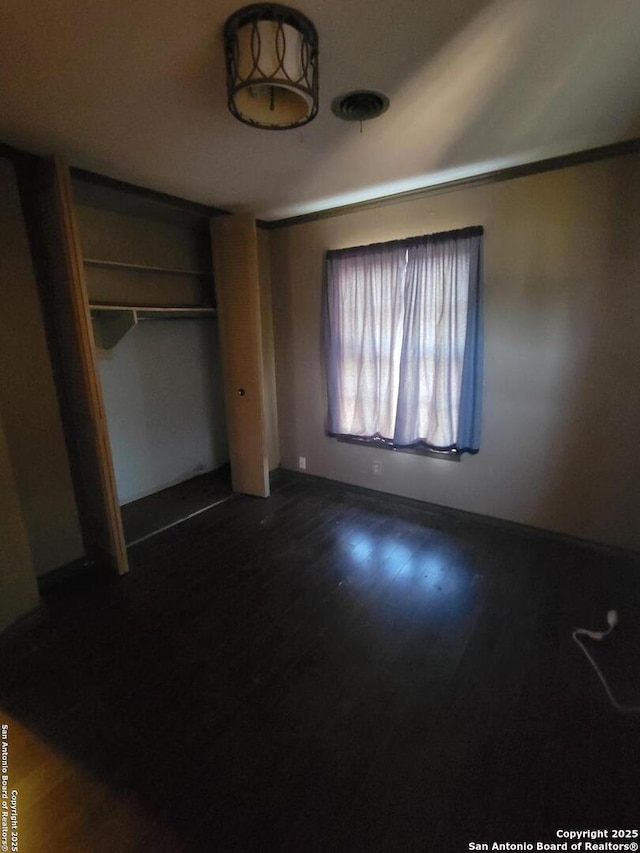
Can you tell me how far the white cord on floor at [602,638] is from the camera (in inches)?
58.7

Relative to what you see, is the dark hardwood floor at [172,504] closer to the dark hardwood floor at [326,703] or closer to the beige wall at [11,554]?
the dark hardwood floor at [326,703]

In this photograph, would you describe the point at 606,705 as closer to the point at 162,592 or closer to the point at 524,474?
the point at 524,474

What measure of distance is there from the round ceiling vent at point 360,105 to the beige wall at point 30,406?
5.75 ft

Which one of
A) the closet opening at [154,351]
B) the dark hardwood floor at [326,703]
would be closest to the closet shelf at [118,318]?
the closet opening at [154,351]

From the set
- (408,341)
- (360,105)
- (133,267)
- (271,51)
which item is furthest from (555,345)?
(133,267)

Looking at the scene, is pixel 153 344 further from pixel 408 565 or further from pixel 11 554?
pixel 408 565

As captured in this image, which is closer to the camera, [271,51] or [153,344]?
[271,51]

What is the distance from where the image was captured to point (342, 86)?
1478 millimetres

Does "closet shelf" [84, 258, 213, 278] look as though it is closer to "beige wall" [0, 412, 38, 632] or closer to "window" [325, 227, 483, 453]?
"window" [325, 227, 483, 453]

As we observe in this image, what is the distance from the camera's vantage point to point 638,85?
1529 mm

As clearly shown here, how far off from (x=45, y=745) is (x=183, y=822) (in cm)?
64

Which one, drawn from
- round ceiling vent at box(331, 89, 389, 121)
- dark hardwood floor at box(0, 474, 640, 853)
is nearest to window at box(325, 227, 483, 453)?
dark hardwood floor at box(0, 474, 640, 853)

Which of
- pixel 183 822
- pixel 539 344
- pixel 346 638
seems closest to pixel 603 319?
pixel 539 344

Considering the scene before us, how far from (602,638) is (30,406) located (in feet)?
10.6
